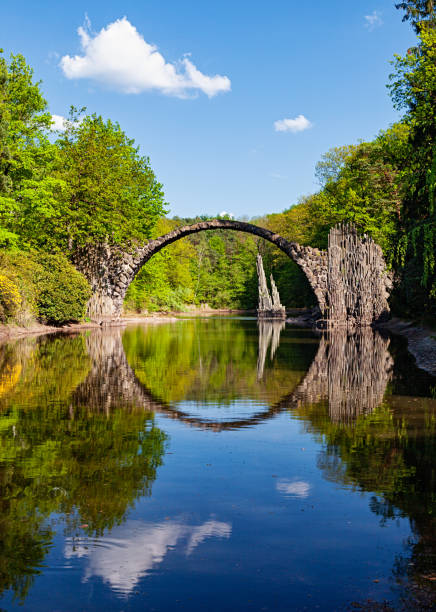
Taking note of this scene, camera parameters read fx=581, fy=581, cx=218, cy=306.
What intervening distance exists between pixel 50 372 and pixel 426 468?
10.9 meters

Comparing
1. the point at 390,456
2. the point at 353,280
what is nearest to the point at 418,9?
the point at 353,280

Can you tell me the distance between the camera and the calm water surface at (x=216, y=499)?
13.1 ft

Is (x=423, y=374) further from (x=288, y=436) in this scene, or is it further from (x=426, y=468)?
(x=426, y=468)

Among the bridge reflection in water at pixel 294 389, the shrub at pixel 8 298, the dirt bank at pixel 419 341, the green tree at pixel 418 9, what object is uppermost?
the green tree at pixel 418 9

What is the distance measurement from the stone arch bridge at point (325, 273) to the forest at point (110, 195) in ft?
3.92

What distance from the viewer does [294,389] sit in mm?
13281

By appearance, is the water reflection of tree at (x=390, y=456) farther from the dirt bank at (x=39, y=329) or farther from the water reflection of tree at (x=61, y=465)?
the dirt bank at (x=39, y=329)

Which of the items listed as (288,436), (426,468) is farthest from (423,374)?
(426,468)

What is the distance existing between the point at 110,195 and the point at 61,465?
35.8 m

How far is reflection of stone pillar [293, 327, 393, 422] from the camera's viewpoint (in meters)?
11.1

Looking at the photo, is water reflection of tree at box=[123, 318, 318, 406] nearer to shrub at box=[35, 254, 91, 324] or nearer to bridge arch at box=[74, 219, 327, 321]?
shrub at box=[35, 254, 91, 324]

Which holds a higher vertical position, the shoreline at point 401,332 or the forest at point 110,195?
the forest at point 110,195

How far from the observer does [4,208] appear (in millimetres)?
31844

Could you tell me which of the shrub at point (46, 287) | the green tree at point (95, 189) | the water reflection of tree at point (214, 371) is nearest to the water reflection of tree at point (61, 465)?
the water reflection of tree at point (214, 371)
